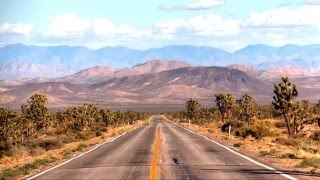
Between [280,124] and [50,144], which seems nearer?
[50,144]

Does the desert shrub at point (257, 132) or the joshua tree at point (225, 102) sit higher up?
the joshua tree at point (225, 102)

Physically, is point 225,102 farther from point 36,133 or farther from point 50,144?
point 50,144

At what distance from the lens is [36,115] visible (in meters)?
62.2

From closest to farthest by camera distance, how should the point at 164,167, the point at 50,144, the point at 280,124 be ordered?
the point at 164,167 < the point at 50,144 < the point at 280,124

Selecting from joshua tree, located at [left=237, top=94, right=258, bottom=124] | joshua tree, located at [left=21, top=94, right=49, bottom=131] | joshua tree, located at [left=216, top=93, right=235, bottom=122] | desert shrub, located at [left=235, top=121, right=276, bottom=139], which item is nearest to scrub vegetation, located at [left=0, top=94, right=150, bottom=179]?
joshua tree, located at [left=21, top=94, right=49, bottom=131]

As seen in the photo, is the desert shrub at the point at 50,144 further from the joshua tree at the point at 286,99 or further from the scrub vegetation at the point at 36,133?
the joshua tree at the point at 286,99

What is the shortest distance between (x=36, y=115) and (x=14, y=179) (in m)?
43.5

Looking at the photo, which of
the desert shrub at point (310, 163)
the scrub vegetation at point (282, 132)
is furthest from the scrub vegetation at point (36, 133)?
the scrub vegetation at point (282, 132)

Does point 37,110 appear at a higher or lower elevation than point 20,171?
higher

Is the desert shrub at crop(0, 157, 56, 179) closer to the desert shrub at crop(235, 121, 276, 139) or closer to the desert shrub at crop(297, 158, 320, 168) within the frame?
the desert shrub at crop(297, 158, 320, 168)

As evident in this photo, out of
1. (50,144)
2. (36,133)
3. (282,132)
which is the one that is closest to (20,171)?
(50,144)

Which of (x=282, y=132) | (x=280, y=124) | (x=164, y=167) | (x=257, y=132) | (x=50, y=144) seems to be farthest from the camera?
(x=280, y=124)

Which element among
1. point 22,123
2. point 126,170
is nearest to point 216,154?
point 126,170

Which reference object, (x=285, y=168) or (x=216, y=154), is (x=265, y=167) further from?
(x=216, y=154)
